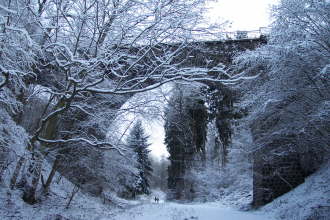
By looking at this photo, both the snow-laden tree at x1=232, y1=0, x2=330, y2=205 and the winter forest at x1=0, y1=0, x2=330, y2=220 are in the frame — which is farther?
the snow-laden tree at x1=232, y1=0, x2=330, y2=205

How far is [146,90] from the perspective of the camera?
3.84 m

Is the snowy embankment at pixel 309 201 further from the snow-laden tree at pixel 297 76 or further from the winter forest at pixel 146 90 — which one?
the snow-laden tree at pixel 297 76

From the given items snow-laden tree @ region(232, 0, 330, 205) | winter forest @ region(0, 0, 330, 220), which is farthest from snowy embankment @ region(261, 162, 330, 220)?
snow-laden tree @ region(232, 0, 330, 205)

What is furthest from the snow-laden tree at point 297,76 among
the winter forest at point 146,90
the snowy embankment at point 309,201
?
the snowy embankment at point 309,201

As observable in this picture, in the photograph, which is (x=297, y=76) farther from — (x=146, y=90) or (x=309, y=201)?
(x=146, y=90)

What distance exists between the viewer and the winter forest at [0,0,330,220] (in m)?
4.09

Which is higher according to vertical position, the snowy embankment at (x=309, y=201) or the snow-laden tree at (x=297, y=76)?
the snow-laden tree at (x=297, y=76)

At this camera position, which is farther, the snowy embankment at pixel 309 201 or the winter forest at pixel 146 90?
the snowy embankment at pixel 309 201

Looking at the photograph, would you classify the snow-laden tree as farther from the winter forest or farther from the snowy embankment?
the snowy embankment

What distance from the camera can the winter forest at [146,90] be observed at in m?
4.09

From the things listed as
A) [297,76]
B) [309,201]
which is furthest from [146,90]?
[309,201]

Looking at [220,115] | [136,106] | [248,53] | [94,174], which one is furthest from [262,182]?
[136,106]

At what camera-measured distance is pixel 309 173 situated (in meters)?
9.77

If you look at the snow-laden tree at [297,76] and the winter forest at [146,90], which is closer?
the winter forest at [146,90]
